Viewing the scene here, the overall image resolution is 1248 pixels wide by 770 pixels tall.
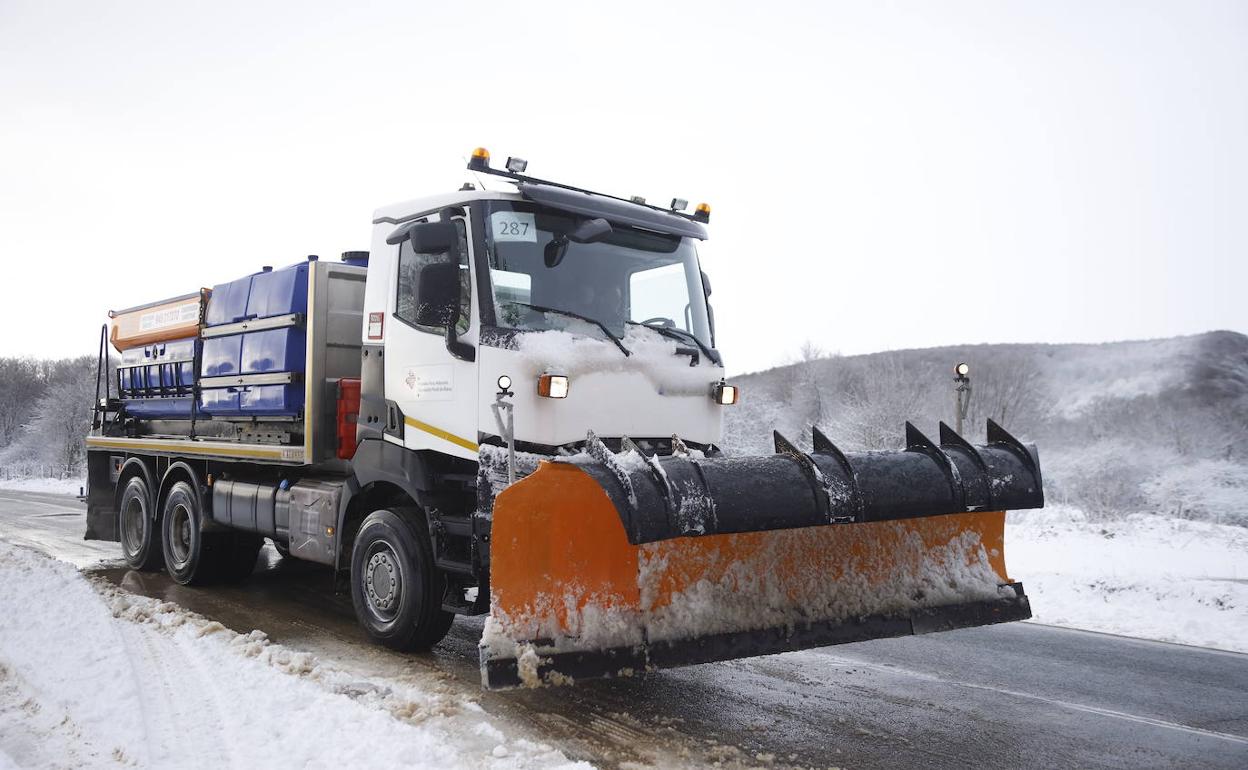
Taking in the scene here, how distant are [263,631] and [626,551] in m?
3.74

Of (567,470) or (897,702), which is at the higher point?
(567,470)

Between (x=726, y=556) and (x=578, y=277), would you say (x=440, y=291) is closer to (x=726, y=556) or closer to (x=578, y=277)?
(x=578, y=277)

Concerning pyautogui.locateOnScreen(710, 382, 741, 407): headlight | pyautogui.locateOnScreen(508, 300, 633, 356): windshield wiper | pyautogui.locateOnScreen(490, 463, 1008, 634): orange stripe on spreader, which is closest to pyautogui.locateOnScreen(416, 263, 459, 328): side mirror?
pyautogui.locateOnScreen(508, 300, 633, 356): windshield wiper

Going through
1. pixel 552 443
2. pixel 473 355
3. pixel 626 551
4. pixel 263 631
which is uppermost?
pixel 473 355

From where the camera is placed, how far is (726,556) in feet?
15.9

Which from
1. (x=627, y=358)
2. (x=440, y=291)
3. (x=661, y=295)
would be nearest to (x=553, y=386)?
(x=627, y=358)

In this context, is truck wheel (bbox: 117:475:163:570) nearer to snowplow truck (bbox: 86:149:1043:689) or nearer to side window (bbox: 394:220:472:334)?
snowplow truck (bbox: 86:149:1043:689)

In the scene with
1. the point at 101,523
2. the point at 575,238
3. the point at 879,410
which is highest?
the point at 575,238

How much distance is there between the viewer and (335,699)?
4664mm

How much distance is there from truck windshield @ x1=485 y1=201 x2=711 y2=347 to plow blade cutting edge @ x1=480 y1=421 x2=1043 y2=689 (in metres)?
1.24

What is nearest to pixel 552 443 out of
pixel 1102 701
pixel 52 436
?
pixel 1102 701

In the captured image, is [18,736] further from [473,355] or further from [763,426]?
[763,426]

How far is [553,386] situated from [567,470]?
0.84 m

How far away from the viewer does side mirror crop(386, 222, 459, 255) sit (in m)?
5.45
